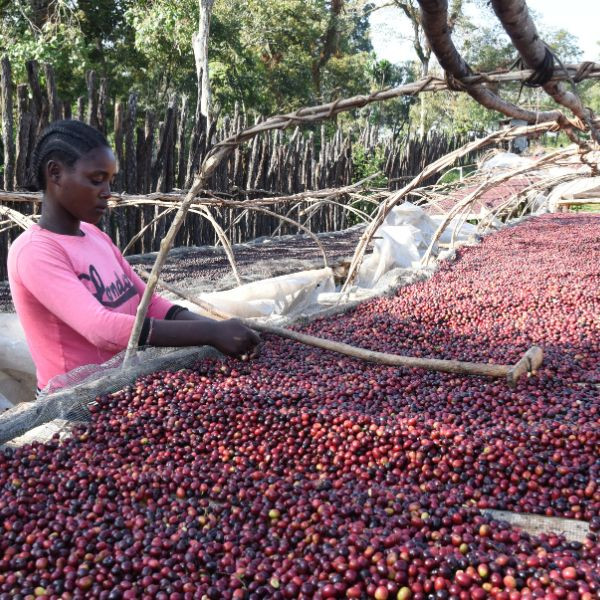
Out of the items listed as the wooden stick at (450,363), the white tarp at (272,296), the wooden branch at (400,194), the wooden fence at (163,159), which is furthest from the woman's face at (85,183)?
the wooden branch at (400,194)

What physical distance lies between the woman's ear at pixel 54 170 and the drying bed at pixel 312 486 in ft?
2.76

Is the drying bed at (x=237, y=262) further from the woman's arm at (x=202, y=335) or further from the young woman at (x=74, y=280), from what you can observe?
the woman's arm at (x=202, y=335)

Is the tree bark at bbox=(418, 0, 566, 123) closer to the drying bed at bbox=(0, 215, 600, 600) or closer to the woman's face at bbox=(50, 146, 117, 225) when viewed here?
the drying bed at bbox=(0, 215, 600, 600)

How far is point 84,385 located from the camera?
2201 mm

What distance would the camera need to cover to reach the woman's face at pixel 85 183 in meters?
2.37

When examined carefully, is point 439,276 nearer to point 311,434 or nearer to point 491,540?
point 311,434

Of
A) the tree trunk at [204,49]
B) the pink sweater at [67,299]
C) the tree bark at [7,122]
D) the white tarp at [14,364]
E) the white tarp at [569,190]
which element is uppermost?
the tree trunk at [204,49]

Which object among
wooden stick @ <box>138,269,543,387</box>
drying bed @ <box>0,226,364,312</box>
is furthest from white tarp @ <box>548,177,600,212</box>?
wooden stick @ <box>138,269,543,387</box>

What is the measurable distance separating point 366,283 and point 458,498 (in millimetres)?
4660

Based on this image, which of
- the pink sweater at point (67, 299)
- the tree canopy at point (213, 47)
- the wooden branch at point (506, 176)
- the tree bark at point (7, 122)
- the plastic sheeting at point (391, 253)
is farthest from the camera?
the tree canopy at point (213, 47)

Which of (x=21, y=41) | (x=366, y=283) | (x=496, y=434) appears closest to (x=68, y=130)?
(x=496, y=434)

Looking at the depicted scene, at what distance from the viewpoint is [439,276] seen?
16.8 ft

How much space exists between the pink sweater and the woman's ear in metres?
0.20

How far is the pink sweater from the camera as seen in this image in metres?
2.24
